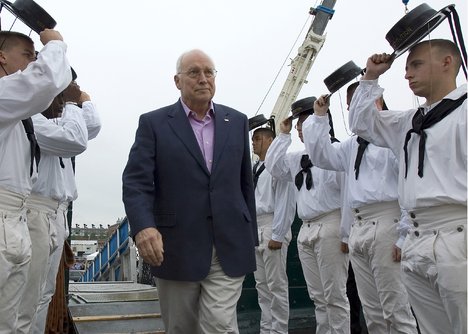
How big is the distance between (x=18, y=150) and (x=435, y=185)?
2.28 meters

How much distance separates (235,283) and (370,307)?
1.52m

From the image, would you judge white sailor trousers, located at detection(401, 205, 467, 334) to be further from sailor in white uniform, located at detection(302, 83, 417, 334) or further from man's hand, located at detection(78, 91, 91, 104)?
man's hand, located at detection(78, 91, 91, 104)

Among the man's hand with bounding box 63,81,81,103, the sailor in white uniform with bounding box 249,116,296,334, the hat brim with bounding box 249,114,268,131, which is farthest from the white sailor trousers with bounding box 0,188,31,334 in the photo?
the hat brim with bounding box 249,114,268,131

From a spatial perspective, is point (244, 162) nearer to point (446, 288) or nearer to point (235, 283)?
point (235, 283)

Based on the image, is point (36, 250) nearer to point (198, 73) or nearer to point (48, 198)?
point (48, 198)

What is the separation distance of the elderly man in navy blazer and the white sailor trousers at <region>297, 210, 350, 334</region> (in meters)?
1.86

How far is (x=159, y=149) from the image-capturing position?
299cm

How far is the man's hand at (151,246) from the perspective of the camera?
256 centimetres

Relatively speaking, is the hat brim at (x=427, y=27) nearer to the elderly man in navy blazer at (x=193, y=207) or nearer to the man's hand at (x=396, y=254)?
the elderly man in navy blazer at (x=193, y=207)

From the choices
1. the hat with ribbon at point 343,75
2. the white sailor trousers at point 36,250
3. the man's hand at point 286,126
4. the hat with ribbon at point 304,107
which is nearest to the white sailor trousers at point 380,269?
the hat with ribbon at point 343,75

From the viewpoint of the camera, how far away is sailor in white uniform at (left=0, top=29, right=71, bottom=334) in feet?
8.28

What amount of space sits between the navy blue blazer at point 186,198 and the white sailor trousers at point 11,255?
59cm

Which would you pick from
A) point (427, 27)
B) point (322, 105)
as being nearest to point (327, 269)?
point (322, 105)

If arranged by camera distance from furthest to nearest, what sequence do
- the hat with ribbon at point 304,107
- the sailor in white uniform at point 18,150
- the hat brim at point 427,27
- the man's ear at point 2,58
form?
the hat with ribbon at point 304,107 < the man's ear at point 2,58 < the hat brim at point 427,27 < the sailor in white uniform at point 18,150
